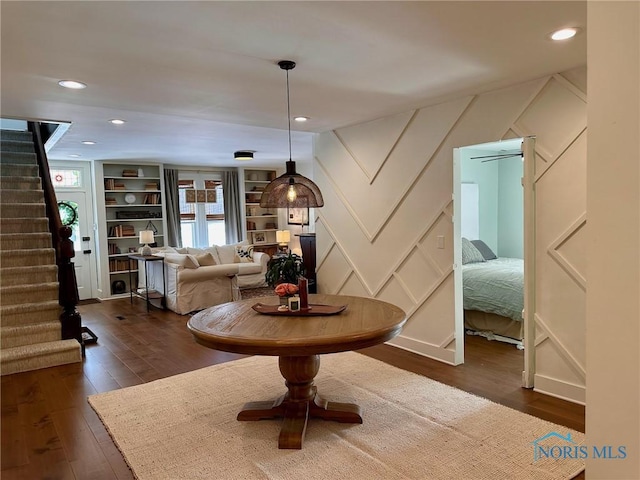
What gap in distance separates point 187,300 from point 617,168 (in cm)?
600

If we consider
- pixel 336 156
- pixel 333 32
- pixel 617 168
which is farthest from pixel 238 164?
pixel 617 168

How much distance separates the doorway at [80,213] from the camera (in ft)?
25.0

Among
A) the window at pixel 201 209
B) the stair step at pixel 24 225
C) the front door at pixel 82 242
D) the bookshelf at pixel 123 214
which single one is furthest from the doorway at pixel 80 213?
the stair step at pixel 24 225

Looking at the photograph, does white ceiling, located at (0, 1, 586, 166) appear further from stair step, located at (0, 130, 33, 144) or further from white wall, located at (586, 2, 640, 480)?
stair step, located at (0, 130, 33, 144)

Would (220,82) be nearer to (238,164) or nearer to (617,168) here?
(617,168)

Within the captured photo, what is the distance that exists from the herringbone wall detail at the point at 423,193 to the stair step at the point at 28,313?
293 cm

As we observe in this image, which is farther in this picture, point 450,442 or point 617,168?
point 450,442

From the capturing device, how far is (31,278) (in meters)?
4.75

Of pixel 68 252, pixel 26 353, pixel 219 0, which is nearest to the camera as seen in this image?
pixel 219 0

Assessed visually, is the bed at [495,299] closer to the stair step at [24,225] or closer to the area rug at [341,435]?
the area rug at [341,435]

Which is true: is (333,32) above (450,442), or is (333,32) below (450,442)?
above

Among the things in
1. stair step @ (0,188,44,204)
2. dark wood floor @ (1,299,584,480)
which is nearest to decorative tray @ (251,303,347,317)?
dark wood floor @ (1,299,584,480)

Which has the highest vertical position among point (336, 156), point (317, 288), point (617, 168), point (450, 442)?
point (336, 156)

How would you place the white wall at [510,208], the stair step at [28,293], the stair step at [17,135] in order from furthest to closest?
the white wall at [510,208]
the stair step at [17,135]
the stair step at [28,293]
